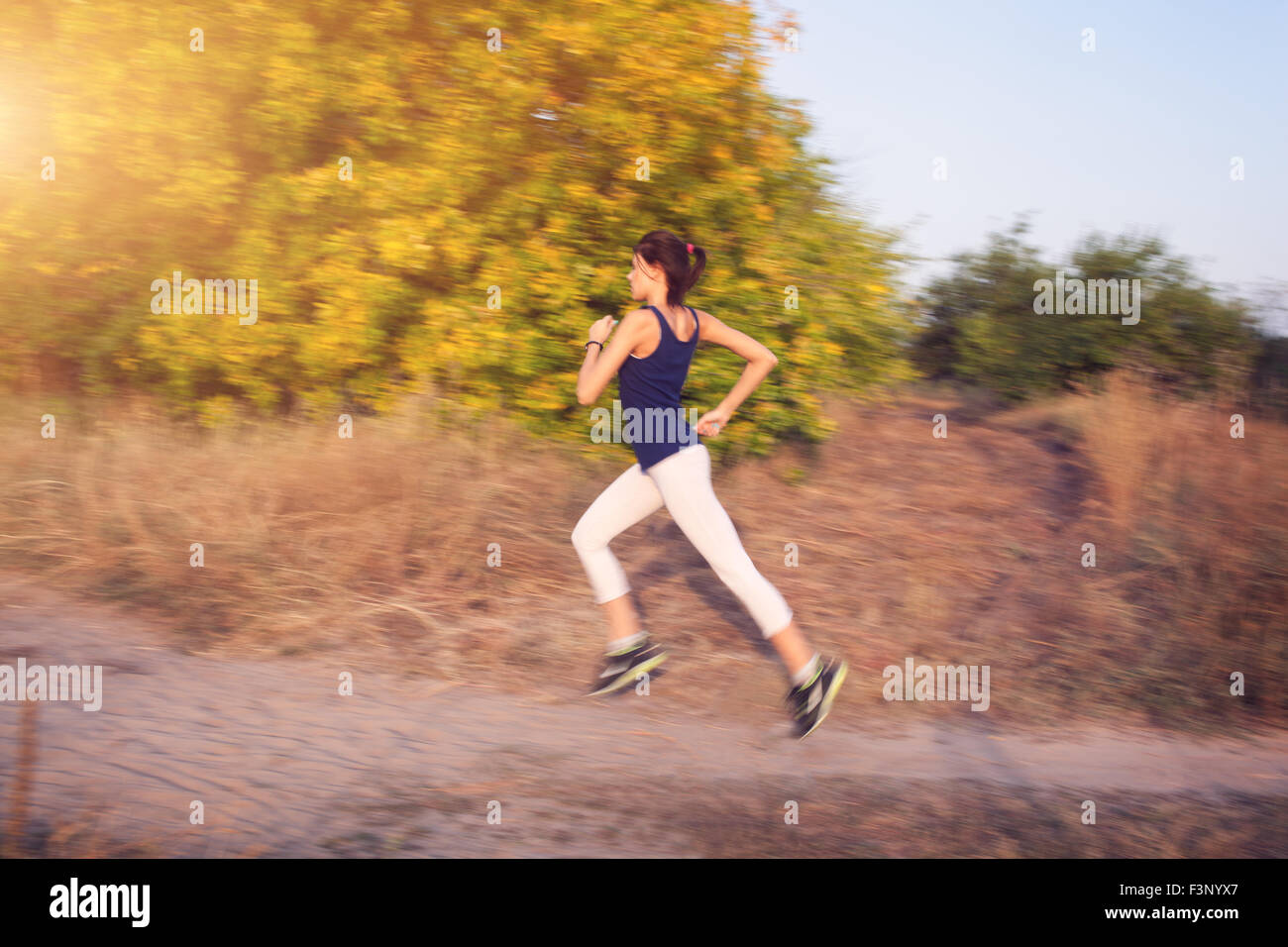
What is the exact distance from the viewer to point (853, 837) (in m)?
3.57

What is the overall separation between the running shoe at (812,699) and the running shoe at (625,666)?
28.8 inches

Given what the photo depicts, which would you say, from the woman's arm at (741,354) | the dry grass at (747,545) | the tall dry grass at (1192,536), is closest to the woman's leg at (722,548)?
the woman's arm at (741,354)

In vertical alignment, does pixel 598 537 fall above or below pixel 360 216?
below

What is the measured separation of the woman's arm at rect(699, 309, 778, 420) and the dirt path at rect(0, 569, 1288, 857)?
149cm

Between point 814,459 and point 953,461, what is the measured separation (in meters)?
1.16

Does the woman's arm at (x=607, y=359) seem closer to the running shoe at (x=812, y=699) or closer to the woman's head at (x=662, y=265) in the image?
the woman's head at (x=662, y=265)

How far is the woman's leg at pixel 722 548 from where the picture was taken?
4449mm

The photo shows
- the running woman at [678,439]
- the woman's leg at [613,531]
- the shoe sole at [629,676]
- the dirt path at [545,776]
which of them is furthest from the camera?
the shoe sole at [629,676]

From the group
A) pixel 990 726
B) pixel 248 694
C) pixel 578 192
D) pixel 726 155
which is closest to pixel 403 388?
pixel 578 192

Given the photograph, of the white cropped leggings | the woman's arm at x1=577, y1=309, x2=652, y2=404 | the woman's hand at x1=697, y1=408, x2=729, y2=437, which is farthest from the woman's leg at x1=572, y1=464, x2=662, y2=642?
the woman's arm at x1=577, y1=309, x2=652, y2=404

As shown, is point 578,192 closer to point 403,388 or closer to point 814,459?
point 403,388

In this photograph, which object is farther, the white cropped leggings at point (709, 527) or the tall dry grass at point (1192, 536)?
the tall dry grass at point (1192, 536)

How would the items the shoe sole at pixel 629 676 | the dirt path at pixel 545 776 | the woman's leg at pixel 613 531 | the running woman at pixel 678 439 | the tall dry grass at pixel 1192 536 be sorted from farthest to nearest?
the tall dry grass at pixel 1192 536, the shoe sole at pixel 629 676, the woman's leg at pixel 613 531, the running woman at pixel 678 439, the dirt path at pixel 545 776
